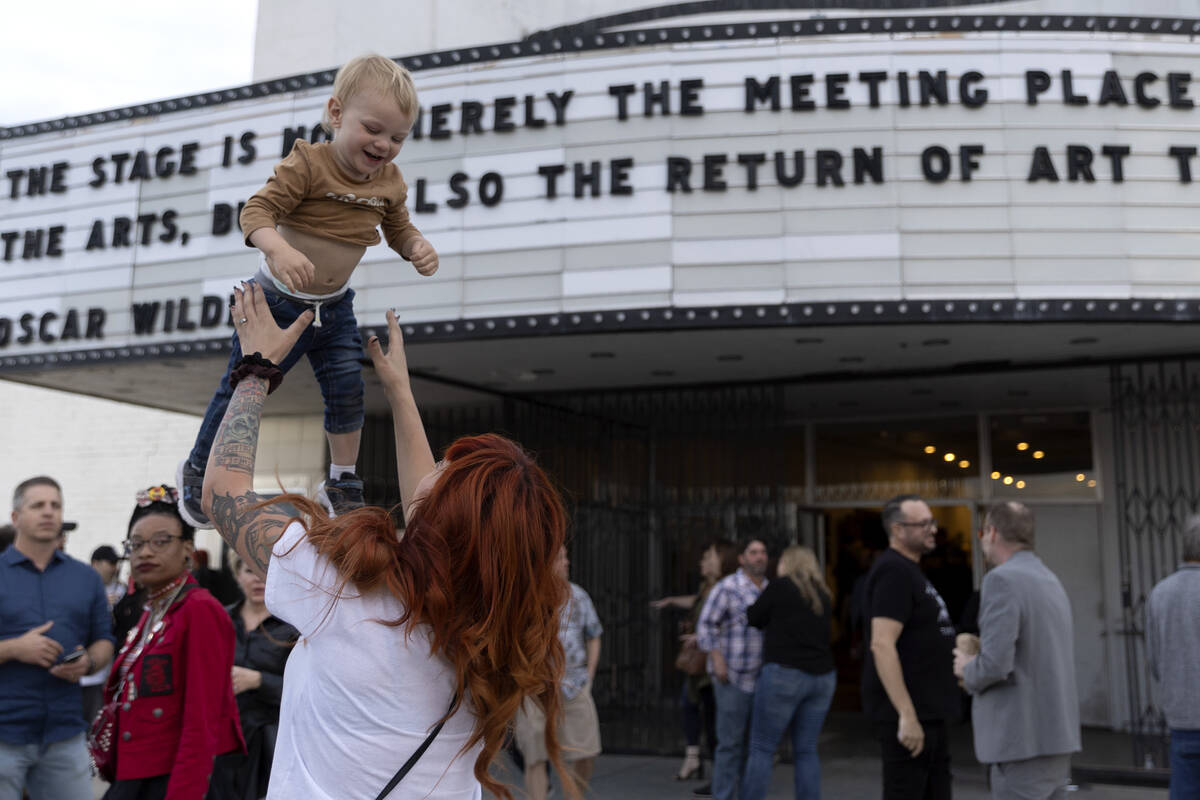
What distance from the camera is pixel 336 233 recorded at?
2344mm

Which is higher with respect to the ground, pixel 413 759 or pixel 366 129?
pixel 366 129

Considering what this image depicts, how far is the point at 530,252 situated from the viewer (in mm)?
8930

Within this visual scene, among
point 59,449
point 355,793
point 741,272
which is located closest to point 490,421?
point 741,272

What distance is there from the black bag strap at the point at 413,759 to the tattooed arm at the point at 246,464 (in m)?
0.43

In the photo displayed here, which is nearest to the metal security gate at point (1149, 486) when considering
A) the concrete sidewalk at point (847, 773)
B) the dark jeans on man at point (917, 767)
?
the concrete sidewalk at point (847, 773)

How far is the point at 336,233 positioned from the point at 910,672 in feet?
13.4

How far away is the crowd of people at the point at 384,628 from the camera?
1894 millimetres

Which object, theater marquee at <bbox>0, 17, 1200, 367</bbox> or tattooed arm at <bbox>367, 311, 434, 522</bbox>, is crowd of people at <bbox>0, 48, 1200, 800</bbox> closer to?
tattooed arm at <bbox>367, 311, 434, 522</bbox>

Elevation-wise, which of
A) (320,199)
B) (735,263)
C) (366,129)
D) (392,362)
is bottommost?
(392,362)

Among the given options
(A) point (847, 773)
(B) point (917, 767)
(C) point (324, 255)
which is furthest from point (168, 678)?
(A) point (847, 773)

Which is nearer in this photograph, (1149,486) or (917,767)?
(917,767)

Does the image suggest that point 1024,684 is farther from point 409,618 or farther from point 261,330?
point 261,330

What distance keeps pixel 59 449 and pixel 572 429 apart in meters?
8.10

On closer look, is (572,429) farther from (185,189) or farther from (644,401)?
(185,189)
